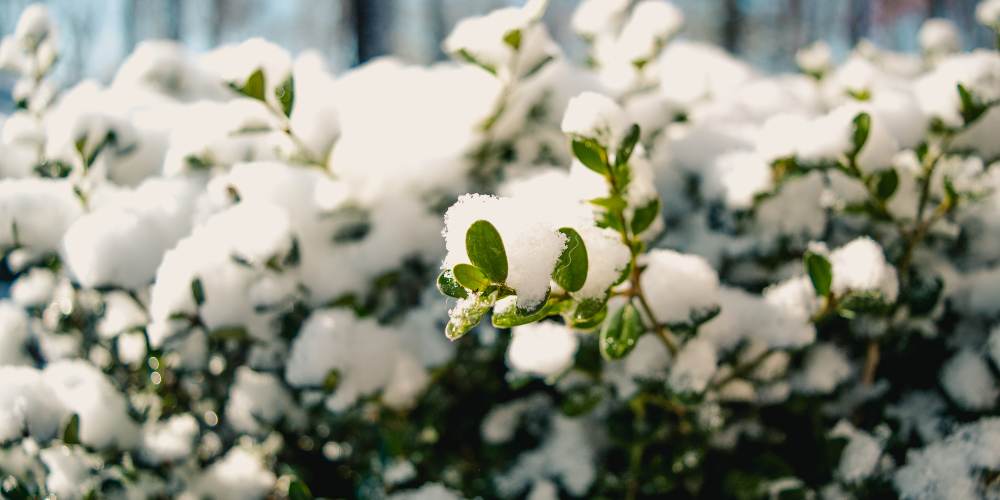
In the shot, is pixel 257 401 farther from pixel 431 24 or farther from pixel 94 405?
pixel 431 24

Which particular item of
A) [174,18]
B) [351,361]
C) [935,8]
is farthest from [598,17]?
[174,18]

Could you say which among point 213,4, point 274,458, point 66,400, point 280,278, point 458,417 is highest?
point 280,278

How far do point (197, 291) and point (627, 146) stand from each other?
541mm

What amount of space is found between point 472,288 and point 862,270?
455 mm

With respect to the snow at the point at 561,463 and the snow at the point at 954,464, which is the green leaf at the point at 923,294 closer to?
the snow at the point at 954,464

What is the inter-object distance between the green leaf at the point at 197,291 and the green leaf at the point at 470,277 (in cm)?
46

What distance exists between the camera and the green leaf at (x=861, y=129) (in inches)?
28.9

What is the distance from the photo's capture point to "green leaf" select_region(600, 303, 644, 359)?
621 millimetres

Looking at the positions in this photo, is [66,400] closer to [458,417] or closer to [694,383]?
Answer: [458,417]

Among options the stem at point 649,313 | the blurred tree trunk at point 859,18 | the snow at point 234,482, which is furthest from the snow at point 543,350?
the blurred tree trunk at point 859,18

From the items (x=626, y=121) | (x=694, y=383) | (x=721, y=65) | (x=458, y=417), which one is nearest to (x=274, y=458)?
(x=458, y=417)

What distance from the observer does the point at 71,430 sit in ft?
2.58

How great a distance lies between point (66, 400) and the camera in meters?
0.83


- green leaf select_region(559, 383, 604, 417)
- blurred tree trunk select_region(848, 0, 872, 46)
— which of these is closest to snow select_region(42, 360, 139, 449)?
green leaf select_region(559, 383, 604, 417)
